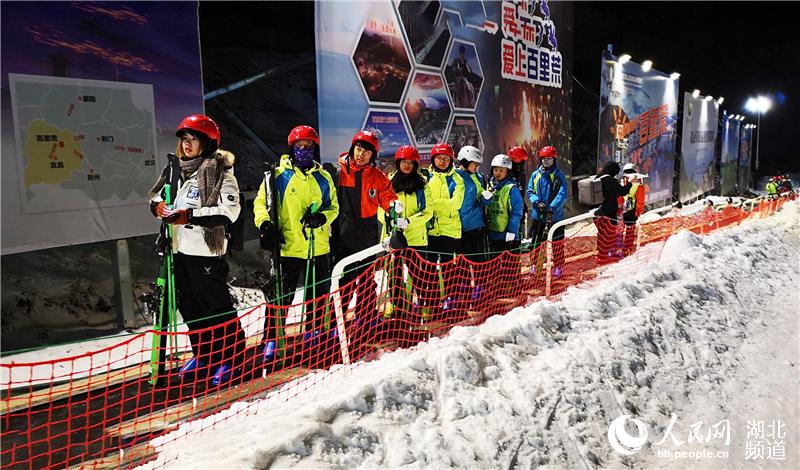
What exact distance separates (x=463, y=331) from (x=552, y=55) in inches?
372

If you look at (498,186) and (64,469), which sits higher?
(498,186)

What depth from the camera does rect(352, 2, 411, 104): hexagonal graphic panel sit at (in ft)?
23.3

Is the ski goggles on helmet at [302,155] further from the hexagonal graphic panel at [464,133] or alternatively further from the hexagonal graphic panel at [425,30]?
the hexagonal graphic panel at [464,133]

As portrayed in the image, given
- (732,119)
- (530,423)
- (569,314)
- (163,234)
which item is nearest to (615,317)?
(569,314)

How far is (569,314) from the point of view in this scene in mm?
5086

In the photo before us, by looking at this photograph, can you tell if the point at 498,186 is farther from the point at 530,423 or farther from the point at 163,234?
the point at 163,234

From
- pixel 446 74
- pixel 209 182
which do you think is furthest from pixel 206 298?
pixel 446 74

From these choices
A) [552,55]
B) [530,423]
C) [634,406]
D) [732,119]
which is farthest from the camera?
[732,119]

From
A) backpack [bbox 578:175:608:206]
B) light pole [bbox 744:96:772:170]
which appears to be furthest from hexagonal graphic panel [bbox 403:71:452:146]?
light pole [bbox 744:96:772:170]

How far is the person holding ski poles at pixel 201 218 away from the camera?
3658mm

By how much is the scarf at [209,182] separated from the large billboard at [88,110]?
1459mm

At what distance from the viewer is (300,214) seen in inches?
165

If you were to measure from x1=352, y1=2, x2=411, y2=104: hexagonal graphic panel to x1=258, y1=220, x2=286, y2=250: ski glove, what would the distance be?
3.50 m

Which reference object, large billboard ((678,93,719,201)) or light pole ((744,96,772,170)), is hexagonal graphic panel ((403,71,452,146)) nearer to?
large billboard ((678,93,719,201))
